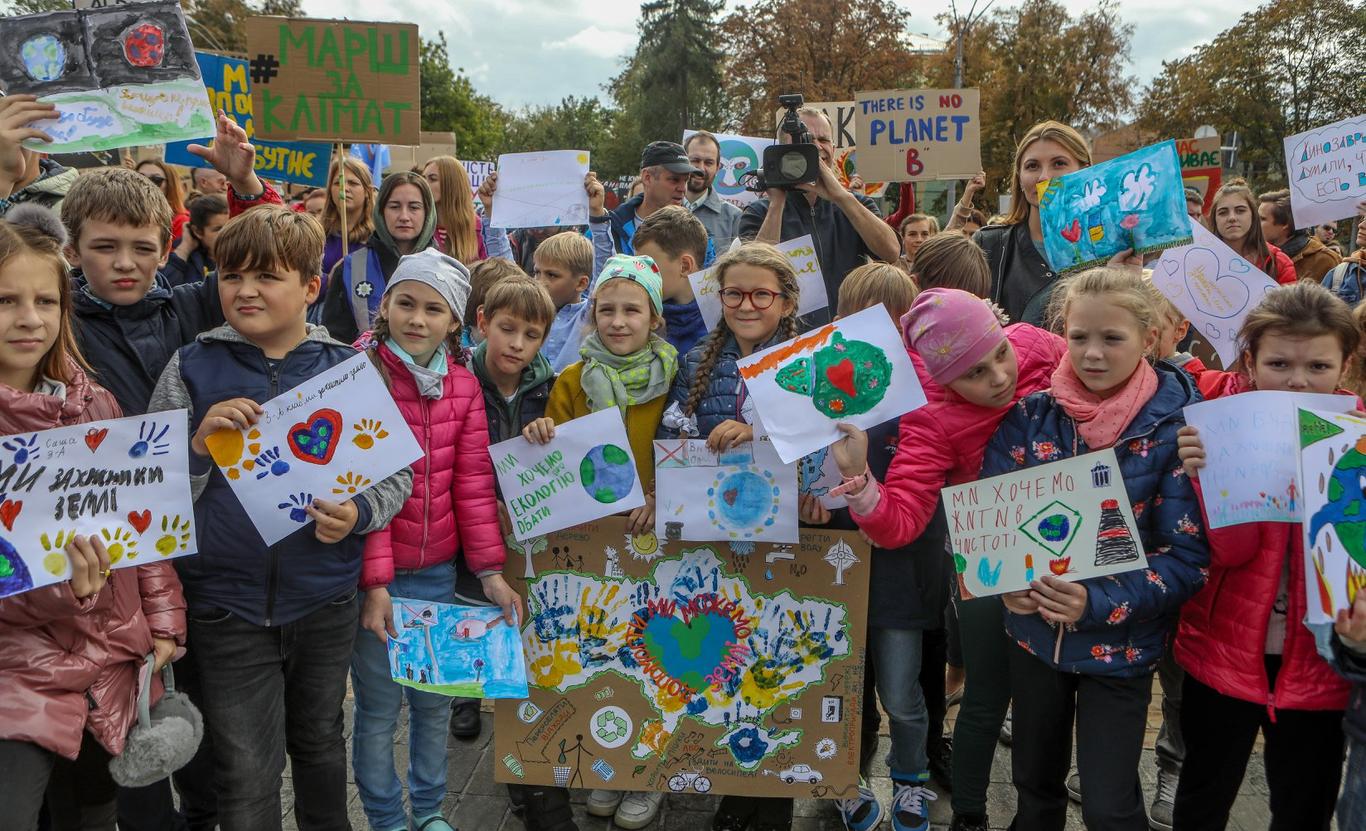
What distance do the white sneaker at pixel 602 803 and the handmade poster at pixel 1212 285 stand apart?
2.63 meters

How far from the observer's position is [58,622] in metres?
2.18

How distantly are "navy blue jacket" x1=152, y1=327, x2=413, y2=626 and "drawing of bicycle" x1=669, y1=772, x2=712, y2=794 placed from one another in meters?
1.26

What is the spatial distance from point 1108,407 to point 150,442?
96.3 inches

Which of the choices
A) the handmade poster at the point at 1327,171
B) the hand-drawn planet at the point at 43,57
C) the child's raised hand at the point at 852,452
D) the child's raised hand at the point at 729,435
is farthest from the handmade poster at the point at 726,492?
the handmade poster at the point at 1327,171

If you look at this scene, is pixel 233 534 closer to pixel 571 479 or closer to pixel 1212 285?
pixel 571 479

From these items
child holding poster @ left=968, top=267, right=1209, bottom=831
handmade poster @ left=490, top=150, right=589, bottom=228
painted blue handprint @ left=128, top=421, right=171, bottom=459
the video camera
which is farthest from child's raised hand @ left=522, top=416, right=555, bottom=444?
handmade poster @ left=490, top=150, right=589, bottom=228

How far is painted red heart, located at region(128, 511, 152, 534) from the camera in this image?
228 cm

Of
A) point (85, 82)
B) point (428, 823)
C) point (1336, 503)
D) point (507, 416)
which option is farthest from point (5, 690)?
point (1336, 503)

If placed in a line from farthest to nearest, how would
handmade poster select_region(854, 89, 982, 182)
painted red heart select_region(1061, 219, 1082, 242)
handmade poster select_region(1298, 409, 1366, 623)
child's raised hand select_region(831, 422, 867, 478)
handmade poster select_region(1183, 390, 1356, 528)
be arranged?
handmade poster select_region(854, 89, 982, 182)
painted red heart select_region(1061, 219, 1082, 242)
child's raised hand select_region(831, 422, 867, 478)
handmade poster select_region(1183, 390, 1356, 528)
handmade poster select_region(1298, 409, 1366, 623)

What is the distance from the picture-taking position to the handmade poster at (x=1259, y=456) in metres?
2.19

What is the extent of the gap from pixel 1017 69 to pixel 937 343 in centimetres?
3186

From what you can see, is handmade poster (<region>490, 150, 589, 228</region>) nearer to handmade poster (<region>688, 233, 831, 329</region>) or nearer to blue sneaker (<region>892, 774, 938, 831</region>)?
handmade poster (<region>688, 233, 831, 329</region>)

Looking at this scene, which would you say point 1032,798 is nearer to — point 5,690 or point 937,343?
point 937,343

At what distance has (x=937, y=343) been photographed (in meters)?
2.62
